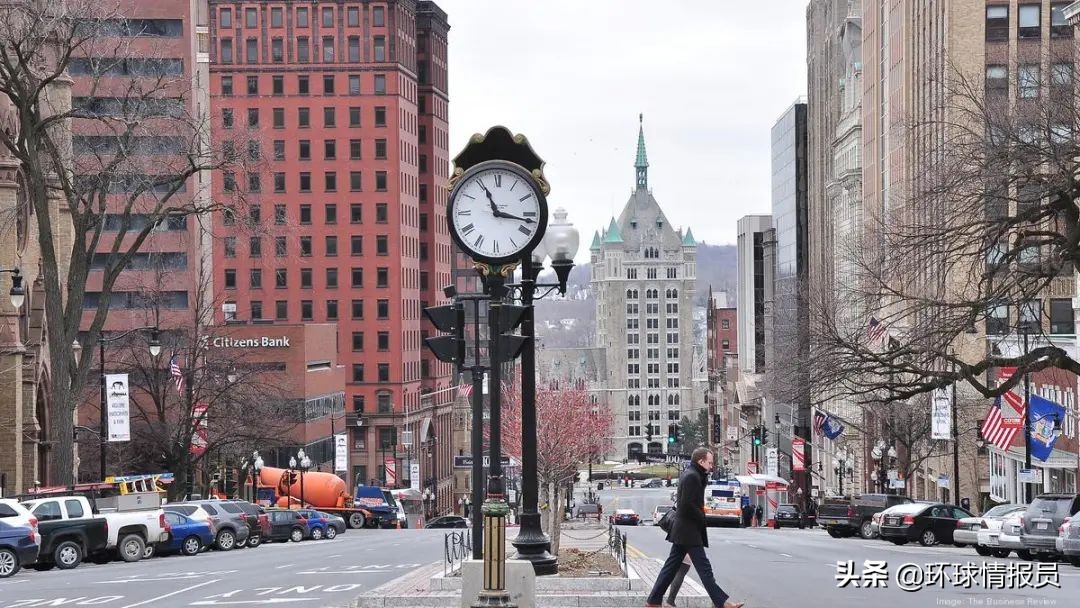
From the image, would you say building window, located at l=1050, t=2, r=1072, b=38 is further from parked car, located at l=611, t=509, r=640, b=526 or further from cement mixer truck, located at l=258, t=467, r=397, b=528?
cement mixer truck, located at l=258, t=467, r=397, b=528

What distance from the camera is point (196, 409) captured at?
65062mm

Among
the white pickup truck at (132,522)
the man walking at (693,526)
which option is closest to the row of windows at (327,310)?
the white pickup truck at (132,522)

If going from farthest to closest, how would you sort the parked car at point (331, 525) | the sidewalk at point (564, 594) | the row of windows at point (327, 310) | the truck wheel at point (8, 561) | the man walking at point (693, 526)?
the row of windows at point (327, 310) < the parked car at point (331, 525) < the truck wheel at point (8, 561) < the sidewalk at point (564, 594) < the man walking at point (693, 526)

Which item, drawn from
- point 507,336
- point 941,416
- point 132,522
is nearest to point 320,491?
point 941,416

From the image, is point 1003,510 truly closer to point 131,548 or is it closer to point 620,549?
point 620,549

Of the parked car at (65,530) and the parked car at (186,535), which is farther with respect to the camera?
the parked car at (186,535)

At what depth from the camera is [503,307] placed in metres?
18.8

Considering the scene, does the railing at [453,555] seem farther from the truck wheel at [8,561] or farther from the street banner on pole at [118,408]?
the street banner on pole at [118,408]

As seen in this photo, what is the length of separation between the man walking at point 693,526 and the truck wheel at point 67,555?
2185cm

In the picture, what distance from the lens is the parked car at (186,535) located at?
43906 millimetres

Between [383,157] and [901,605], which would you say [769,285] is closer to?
[383,157]

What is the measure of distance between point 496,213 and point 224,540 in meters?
31.5

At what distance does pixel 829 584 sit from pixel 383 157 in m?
112

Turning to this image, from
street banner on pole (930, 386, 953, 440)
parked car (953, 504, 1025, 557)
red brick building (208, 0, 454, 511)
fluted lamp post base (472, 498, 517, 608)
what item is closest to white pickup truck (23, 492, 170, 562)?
parked car (953, 504, 1025, 557)
